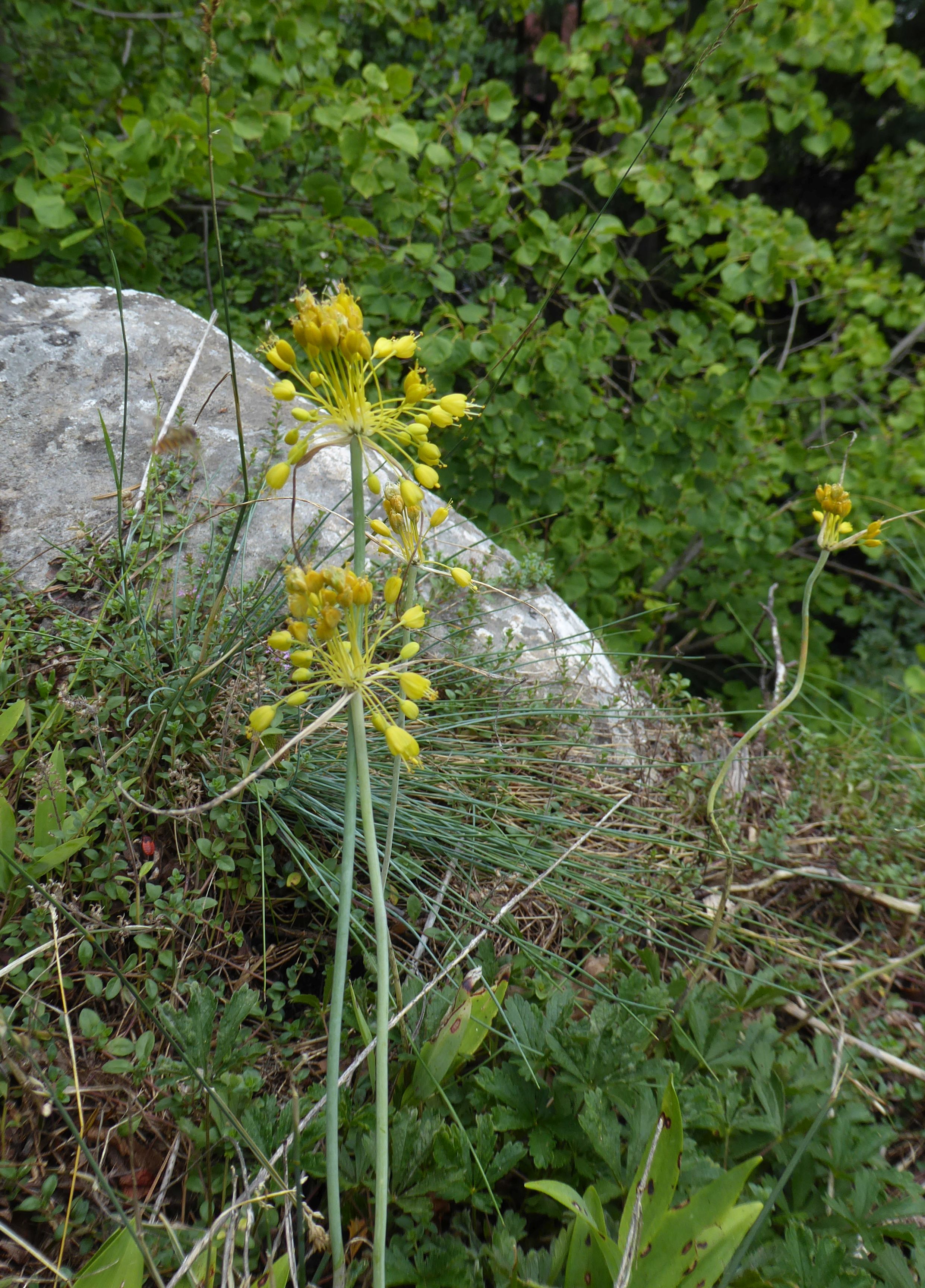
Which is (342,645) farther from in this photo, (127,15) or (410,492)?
(127,15)

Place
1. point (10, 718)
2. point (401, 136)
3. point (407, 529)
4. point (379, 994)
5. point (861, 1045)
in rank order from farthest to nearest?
point (401, 136) < point (861, 1045) < point (10, 718) < point (407, 529) < point (379, 994)

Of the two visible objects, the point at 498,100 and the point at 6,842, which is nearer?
the point at 6,842

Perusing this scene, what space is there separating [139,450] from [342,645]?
1387mm

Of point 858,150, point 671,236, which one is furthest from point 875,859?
point 858,150

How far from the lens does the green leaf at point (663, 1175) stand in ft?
2.74

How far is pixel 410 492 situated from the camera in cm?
78

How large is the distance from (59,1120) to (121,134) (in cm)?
351

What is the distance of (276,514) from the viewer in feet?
6.11

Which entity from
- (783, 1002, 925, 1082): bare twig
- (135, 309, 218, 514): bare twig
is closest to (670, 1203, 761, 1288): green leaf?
(783, 1002, 925, 1082): bare twig

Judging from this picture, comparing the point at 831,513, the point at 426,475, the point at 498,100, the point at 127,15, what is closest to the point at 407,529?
the point at 426,475

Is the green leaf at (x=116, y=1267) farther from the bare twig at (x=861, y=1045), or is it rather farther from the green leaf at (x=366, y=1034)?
the bare twig at (x=861, y=1045)

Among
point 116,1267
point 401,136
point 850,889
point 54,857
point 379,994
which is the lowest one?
point 850,889

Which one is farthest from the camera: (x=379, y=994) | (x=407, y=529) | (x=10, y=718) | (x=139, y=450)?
(x=139, y=450)

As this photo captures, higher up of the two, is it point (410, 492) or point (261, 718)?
point (410, 492)
